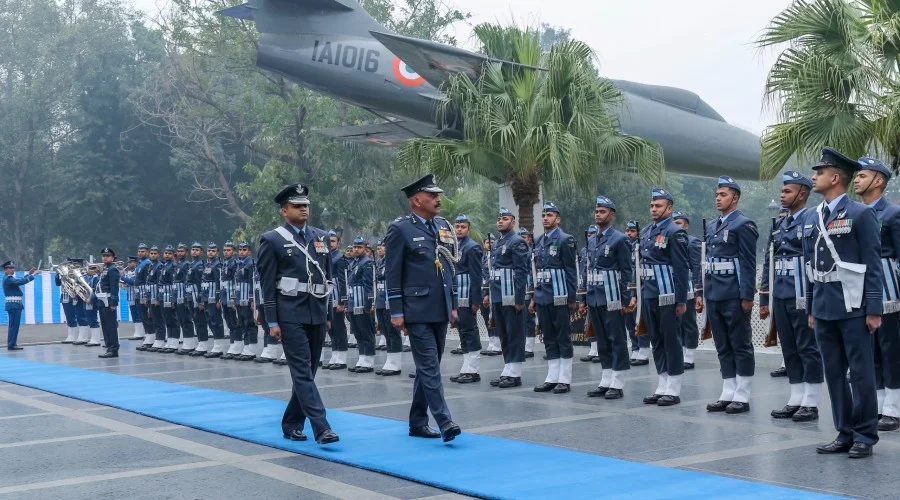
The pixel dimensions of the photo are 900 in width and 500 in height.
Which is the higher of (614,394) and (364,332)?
(364,332)

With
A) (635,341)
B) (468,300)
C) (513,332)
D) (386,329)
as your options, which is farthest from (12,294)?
(513,332)

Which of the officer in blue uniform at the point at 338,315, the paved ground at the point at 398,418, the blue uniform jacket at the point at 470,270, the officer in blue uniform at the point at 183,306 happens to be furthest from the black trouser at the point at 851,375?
the officer in blue uniform at the point at 183,306

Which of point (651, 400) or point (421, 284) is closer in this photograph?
point (421, 284)

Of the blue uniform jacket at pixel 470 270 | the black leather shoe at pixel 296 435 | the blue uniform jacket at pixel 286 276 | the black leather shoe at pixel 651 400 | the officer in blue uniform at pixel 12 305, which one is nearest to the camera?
the blue uniform jacket at pixel 286 276

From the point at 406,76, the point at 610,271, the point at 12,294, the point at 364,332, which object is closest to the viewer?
the point at 610,271

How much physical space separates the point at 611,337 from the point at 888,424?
10.4 ft

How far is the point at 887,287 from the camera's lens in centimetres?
771

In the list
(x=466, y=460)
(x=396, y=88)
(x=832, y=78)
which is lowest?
(x=466, y=460)

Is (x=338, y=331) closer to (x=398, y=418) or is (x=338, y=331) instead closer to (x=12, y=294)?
(x=398, y=418)

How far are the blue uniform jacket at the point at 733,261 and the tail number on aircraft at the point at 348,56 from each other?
1388 cm

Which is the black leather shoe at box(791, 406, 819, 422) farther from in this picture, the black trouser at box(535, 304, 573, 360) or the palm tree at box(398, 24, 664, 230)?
the palm tree at box(398, 24, 664, 230)

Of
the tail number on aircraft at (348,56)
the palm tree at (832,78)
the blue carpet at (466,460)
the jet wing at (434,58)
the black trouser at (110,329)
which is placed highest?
the tail number on aircraft at (348,56)

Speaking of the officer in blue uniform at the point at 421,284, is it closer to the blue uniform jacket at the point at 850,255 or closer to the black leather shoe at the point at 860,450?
the blue uniform jacket at the point at 850,255

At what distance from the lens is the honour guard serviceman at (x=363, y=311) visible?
1478 centimetres
